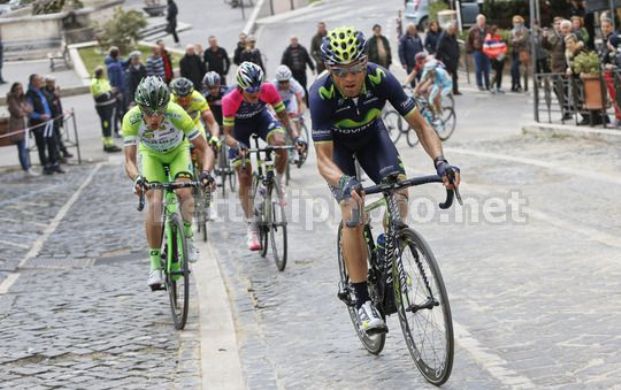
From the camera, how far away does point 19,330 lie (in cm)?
1009

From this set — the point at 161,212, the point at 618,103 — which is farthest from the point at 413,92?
the point at 161,212

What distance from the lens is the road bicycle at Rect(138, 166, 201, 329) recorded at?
962 cm

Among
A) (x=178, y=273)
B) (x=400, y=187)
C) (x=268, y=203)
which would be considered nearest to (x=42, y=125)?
(x=268, y=203)

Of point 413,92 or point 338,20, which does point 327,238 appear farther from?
point 338,20

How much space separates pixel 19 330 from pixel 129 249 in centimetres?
454

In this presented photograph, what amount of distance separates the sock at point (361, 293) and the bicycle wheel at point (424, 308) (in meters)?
0.44

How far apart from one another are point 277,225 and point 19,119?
13359 mm

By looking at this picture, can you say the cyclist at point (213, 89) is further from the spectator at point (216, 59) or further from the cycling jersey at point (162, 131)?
the spectator at point (216, 59)

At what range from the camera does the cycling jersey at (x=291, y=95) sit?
61.6ft

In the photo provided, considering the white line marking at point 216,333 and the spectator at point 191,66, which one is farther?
the spectator at point 191,66

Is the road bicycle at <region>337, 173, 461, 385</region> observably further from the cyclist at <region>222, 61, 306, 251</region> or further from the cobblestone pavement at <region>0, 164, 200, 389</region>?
the cyclist at <region>222, 61, 306, 251</region>

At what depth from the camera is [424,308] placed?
701cm

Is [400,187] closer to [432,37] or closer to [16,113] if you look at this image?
[16,113]

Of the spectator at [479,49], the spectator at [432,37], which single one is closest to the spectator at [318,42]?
the spectator at [432,37]
